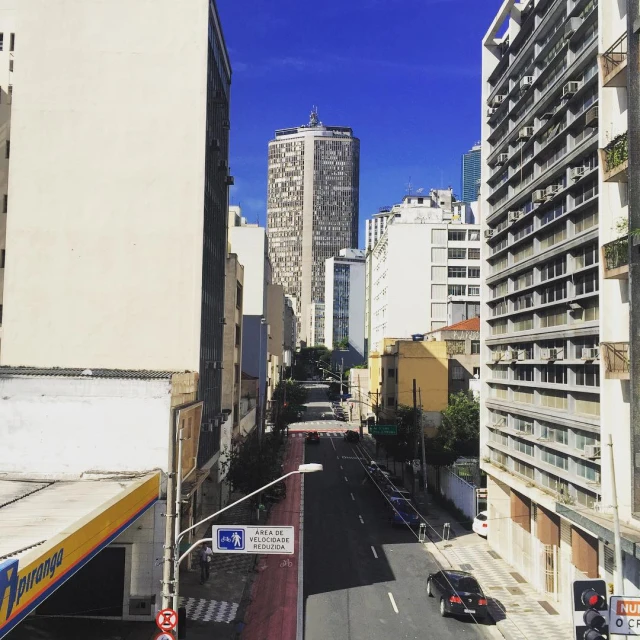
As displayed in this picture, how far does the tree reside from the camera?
55.3 meters

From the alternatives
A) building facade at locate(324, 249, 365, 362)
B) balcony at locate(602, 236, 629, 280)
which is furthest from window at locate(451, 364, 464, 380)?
building facade at locate(324, 249, 365, 362)

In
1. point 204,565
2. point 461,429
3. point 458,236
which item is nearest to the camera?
point 204,565

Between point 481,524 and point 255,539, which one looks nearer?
point 255,539

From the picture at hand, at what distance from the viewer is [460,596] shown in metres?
24.6

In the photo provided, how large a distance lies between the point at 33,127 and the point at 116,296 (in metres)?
9.57

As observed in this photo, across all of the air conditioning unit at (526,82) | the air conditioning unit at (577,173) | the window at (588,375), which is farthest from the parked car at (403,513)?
the air conditioning unit at (526,82)

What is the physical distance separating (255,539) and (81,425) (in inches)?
427

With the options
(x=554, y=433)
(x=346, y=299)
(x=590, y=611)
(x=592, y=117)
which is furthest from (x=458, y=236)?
(x=346, y=299)

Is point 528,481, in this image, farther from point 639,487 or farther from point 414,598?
point 639,487

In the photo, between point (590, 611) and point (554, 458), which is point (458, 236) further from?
point (590, 611)

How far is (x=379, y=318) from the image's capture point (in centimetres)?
10712

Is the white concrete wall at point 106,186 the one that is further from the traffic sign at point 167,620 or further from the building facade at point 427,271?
the building facade at point 427,271

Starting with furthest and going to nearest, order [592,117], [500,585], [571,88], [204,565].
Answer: [500,585] < [204,565] < [571,88] < [592,117]

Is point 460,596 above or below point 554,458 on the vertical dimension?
below
